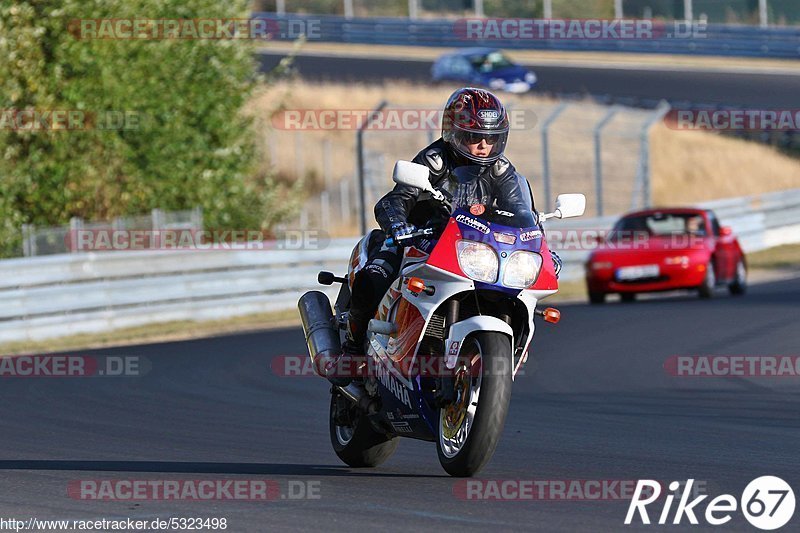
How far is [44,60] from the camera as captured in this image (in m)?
24.8

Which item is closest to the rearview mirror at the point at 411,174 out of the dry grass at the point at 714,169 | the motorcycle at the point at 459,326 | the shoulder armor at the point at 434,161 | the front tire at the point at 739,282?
the motorcycle at the point at 459,326

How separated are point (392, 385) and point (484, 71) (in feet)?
140

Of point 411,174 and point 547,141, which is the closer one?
point 411,174

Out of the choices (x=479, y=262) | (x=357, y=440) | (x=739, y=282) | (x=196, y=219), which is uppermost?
(x=479, y=262)

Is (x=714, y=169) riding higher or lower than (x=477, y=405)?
lower

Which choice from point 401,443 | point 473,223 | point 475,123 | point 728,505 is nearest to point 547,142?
point 401,443

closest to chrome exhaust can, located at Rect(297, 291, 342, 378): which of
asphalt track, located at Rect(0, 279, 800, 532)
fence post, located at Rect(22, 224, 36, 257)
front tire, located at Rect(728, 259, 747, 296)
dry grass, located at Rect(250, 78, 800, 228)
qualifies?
asphalt track, located at Rect(0, 279, 800, 532)

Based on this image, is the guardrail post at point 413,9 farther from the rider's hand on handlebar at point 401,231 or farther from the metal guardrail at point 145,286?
the rider's hand on handlebar at point 401,231

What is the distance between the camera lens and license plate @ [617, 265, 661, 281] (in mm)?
21516

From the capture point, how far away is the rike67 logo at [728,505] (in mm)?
6172

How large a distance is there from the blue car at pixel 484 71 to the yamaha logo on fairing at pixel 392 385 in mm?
41067

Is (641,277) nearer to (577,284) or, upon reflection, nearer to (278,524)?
(577,284)

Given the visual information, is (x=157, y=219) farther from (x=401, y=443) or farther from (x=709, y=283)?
(x=401, y=443)

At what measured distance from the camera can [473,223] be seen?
7262 millimetres
